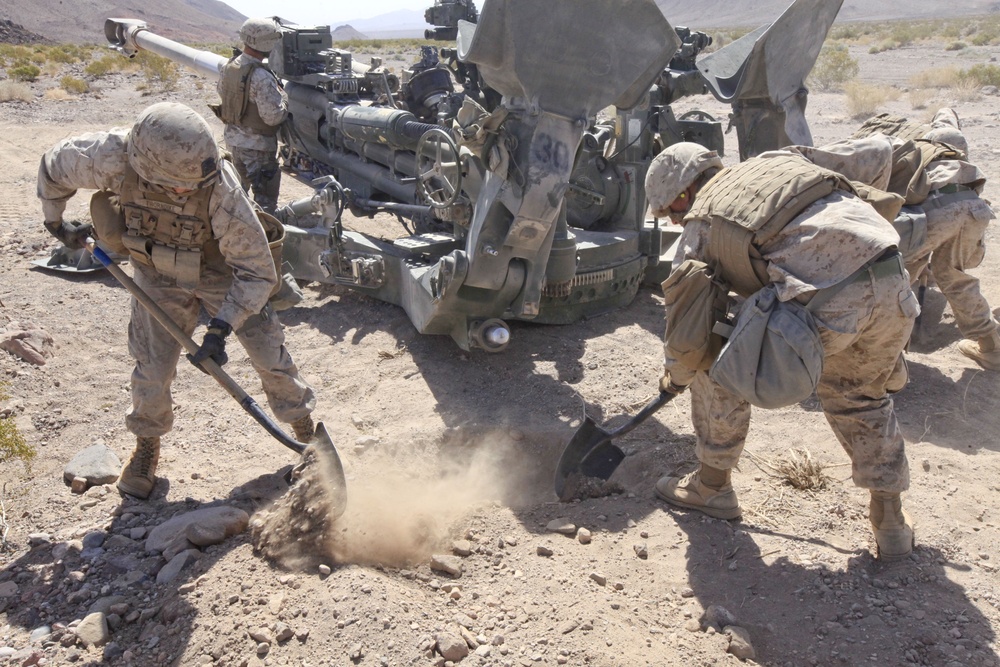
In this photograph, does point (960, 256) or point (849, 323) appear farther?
point (960, 256)

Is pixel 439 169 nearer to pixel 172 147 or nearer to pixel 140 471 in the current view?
pixel 172 147

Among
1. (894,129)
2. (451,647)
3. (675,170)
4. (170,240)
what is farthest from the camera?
(894,129)

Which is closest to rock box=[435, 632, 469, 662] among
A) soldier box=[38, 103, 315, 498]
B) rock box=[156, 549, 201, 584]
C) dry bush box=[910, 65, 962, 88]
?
rock box=[156, 549, 201, 584]

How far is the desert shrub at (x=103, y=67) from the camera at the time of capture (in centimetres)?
2300

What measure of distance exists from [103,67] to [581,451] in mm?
23332

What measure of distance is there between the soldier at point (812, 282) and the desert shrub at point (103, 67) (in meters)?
22.9

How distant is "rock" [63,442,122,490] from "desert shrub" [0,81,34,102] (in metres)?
15.9

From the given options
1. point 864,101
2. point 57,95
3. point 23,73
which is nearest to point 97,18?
point 23,73

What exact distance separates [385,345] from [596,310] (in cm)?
150

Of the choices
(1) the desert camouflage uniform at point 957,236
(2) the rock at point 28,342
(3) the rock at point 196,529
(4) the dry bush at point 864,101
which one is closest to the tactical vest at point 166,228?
(3) the rock at point 196,529

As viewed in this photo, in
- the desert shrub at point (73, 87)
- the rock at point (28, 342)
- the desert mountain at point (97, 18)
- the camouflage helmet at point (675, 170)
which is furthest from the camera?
the desert mountain at point (97, 18)

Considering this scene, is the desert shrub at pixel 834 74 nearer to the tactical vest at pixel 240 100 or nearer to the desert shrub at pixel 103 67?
the tactical vest at pixel 240 100

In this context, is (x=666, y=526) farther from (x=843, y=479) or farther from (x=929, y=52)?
(x=929, y=52)

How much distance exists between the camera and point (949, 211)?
4941 mm
